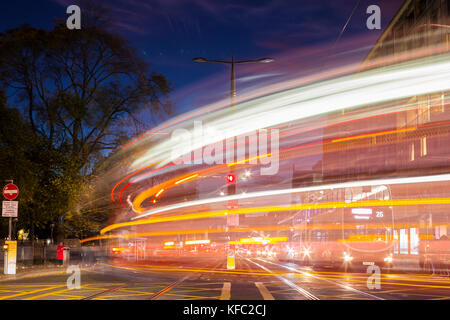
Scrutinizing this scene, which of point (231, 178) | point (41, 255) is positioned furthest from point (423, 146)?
point (41, 255)

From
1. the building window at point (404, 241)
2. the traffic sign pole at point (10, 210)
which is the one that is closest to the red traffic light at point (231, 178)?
the traffic sign pole at point (10, 210)

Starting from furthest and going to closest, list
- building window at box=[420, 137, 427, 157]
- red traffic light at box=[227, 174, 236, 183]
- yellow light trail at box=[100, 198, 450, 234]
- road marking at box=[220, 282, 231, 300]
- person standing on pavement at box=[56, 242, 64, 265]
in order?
building window at box=[420, 137, 427, 157], person standing on pavement at box=[56, 242, 64, 265], red traffic light at box=[227, 174, 236, 183], yellow light trail at box=[100, 198, 450, 234], road marking at box=[220, 282, 231, 300]

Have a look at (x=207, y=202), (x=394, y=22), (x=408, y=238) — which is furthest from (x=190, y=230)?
(x=394, y=22)

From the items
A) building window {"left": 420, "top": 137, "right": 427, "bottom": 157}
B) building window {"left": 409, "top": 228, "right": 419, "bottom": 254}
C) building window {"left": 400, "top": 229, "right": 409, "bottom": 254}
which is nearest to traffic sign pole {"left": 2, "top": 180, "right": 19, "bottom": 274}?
building window {"left": 400, "top": 229, "right": 409, "bottom": 254}

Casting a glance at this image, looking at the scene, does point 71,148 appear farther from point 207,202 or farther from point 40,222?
point 207,202

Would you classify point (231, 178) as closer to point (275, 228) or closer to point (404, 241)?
point (404, 241)

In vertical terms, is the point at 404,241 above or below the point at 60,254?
above

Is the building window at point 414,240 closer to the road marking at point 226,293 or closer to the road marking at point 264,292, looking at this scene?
the road marking at point 264,292

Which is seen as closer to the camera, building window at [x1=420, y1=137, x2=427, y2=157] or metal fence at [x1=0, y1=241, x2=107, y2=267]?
metal fence at [x1=0, y1=241, x2=107, y2=267]

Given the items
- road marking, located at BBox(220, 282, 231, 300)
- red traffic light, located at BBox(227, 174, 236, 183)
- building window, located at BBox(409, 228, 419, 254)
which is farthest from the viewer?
building window, located at BBox(409, 228, 419, 254)

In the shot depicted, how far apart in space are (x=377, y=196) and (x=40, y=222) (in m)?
18.6

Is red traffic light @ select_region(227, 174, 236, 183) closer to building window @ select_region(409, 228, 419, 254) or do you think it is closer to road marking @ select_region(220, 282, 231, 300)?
road marking @ select_region(220, 282, 231, 300)

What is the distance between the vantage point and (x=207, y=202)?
33.2m

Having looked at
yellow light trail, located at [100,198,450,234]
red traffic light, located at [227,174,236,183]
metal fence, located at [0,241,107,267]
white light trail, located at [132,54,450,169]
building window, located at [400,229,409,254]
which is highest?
white light trail, located at [132,54,450,169]
